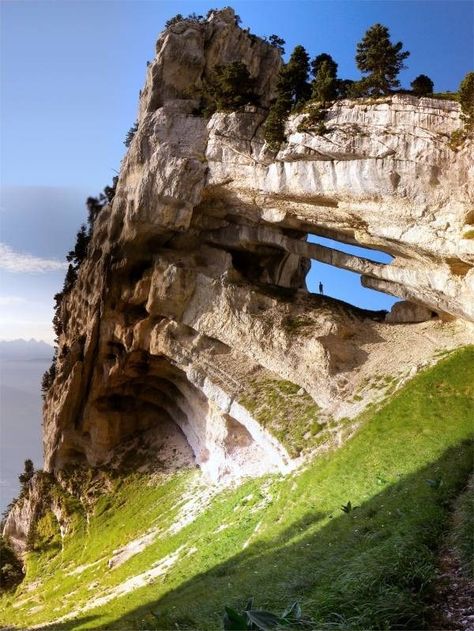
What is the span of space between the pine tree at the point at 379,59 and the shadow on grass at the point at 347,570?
2139 centimetres

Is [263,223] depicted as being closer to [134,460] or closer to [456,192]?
[456,192]

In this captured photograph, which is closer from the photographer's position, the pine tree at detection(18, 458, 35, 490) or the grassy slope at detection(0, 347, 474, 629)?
the grassy slope at detection(0, 347, 474, 629)

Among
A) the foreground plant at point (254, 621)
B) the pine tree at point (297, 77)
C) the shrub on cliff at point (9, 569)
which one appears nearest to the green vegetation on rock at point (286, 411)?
the pine tree at point (297, 77)

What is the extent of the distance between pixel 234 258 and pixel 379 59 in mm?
20043

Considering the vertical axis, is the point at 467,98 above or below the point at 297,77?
below

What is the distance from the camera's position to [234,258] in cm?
4438

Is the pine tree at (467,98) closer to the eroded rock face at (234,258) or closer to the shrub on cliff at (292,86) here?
the eroded rock face at (234,258)

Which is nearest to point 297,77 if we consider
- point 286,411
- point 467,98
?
point 467,98

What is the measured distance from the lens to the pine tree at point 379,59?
29.4 m

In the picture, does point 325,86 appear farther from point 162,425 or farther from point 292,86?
point 162,425

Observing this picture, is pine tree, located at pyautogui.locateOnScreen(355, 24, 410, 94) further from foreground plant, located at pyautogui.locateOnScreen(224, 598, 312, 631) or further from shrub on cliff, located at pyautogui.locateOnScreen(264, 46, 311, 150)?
foreground plant, located at pyautogui.locateOnScreen(224, 598, 312, 631)

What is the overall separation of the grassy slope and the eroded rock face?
13.3 ft

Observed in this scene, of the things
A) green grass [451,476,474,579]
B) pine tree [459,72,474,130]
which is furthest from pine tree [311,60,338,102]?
green grass [451,476,474,579]

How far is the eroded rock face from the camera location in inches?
1052
